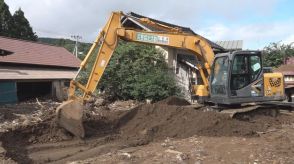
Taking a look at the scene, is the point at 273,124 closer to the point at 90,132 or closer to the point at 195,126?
the point at 195,126

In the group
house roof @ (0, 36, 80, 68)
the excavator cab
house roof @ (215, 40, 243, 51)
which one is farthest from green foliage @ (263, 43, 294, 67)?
the excavator cab

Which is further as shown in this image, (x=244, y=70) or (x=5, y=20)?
(x=5, y=20)

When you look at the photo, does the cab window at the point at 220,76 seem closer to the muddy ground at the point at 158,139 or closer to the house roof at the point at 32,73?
the muddy ground at the point at 158,139

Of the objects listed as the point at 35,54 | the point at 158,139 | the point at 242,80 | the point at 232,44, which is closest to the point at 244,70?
the point at 242,80

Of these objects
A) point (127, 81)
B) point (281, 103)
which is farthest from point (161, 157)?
point (127, 81)

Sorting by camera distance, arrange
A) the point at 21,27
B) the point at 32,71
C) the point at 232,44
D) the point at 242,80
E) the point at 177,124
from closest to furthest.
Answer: the point at 177,124
the point at 242,80
the point at 32,71
the point at 232,44
the point at 21,27

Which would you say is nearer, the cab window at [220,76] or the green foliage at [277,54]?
the cab window at [220,76]

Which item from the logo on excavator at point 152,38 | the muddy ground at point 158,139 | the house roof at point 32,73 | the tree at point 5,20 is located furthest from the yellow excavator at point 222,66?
the tree at point 5,20

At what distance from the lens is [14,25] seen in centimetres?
4575

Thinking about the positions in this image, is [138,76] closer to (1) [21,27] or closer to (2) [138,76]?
(2) [138,76]

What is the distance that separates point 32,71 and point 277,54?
2438cm

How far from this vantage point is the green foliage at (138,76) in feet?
64.3

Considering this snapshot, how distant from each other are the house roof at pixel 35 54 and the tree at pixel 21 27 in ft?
46.3

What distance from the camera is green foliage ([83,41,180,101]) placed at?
19.6 m
